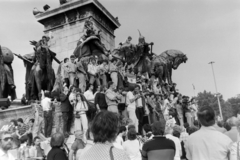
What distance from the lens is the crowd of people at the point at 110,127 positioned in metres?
3.09

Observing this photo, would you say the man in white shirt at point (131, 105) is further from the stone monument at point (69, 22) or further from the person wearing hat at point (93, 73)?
the stone monument at point (69, 22)

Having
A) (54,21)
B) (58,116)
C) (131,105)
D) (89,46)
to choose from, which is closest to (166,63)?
(89,46)

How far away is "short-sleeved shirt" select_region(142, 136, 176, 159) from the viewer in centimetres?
385

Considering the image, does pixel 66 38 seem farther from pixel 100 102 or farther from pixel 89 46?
pixel 100 102

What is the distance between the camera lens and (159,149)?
387cm

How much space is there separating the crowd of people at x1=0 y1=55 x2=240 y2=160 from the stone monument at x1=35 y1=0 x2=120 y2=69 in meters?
4.04

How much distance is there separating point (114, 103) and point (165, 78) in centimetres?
1520

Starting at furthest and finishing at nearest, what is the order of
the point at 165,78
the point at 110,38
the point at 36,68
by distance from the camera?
1. the point at 165,78
2. the point at 110,38
3. the point at 36,68

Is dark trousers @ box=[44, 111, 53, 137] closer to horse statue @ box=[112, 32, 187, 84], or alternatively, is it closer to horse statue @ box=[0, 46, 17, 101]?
horse statue @ box=[0, 46, 17, 101]

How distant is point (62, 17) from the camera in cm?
1934

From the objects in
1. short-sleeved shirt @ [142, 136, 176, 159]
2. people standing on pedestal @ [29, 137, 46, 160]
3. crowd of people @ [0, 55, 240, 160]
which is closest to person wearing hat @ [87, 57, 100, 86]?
crowd of people @ [0, 55, 240, 160]

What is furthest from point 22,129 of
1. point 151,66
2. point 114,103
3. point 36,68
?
point 151,66

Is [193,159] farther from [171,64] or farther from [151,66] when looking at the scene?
[171,64]

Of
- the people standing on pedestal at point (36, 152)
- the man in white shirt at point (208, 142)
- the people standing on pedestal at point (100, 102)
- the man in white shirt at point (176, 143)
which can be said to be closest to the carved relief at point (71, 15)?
the people standing on pedestal at point (100, 102)
